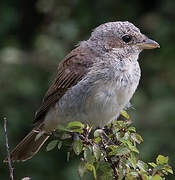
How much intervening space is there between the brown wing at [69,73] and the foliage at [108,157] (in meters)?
1.08

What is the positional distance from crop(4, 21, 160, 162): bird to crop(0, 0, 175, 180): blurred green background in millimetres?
1396

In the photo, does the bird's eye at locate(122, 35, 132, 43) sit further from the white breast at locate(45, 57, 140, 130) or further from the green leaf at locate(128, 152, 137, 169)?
the green leaf at locate(128, 152, 137, 169)

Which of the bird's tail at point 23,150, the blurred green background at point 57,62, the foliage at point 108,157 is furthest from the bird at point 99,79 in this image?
the blurred green background at point 57,62

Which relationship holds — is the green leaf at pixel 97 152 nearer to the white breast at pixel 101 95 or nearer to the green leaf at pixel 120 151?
the green leaf at pixel 120 151

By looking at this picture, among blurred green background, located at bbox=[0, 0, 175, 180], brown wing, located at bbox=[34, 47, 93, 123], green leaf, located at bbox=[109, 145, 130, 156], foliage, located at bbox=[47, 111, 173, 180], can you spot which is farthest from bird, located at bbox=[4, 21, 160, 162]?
blurred green background, located at bbox=[0, 0, 175, 180]

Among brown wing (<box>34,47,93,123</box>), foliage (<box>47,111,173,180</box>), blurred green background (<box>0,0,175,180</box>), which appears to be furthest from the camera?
blurred green background (<box>0,0,175,180</box>)

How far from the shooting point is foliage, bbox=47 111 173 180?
3041 mm

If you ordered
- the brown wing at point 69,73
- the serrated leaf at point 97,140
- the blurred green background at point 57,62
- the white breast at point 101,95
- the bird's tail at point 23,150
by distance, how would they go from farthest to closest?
the blurred green background at point 57,62, the bird's tail at point 23,150, the brown wing at point 69,73, the white breast at point 101,95, the serrated leaf at point 97,140

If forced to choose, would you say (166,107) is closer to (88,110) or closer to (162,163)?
(88,110)

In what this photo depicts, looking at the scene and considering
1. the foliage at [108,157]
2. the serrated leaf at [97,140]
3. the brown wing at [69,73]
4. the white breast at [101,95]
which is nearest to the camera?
the foliage at [108,157]

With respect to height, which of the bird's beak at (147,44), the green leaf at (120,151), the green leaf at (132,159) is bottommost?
the green leaf at (132,159)

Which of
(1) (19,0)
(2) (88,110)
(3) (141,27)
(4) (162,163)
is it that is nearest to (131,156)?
(4) (162,163)

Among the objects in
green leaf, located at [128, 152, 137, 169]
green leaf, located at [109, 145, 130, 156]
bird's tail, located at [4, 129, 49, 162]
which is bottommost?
bird's tail, located at [4, 129, 49, 162]

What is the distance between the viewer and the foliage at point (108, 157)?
9.98 ft
